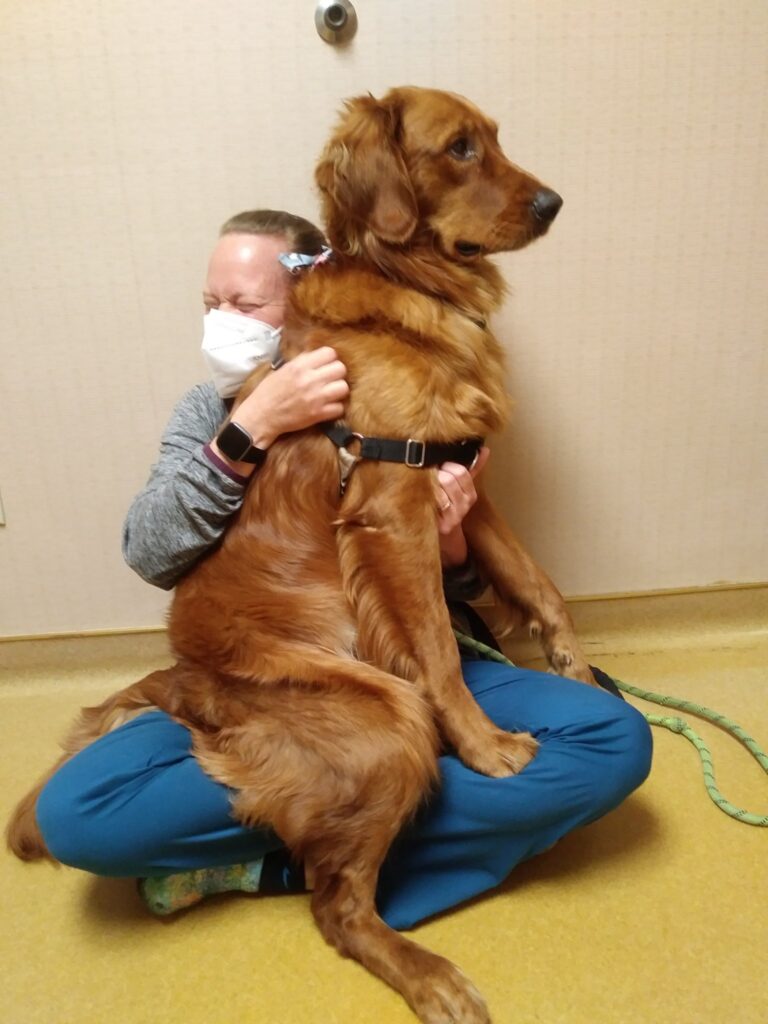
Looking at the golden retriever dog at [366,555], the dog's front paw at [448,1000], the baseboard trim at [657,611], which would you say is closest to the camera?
the dog's front paw at [448,1000]

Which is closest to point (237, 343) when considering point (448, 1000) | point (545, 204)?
point (545, 204)

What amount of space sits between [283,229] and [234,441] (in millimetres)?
469

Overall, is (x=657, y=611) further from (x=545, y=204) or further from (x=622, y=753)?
(x=545, y=204)

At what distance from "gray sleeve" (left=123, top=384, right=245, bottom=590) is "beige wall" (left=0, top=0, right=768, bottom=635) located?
57 cm

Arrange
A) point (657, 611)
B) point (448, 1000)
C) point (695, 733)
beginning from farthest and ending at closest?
point (657, 611) → point (695, 733) → point (448, 1000)

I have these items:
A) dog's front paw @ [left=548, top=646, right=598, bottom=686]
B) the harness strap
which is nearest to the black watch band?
the harness strap

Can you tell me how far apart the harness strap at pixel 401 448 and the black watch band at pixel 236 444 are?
0.43 ft

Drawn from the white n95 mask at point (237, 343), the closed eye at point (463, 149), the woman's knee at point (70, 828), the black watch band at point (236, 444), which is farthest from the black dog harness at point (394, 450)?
the woman's knee at point (70, 828)

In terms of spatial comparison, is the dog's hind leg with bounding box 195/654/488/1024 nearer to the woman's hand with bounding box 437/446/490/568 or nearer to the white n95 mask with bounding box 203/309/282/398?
the woman's hand with bounding box 437/446/490/568

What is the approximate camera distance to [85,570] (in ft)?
6.91

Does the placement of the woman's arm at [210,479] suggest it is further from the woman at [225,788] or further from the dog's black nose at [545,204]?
the dog's black nose at [545,204]

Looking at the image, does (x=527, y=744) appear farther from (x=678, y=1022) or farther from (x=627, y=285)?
(x=627, y=285)

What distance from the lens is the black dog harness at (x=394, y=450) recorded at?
1.30 m

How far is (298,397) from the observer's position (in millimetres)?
1298
